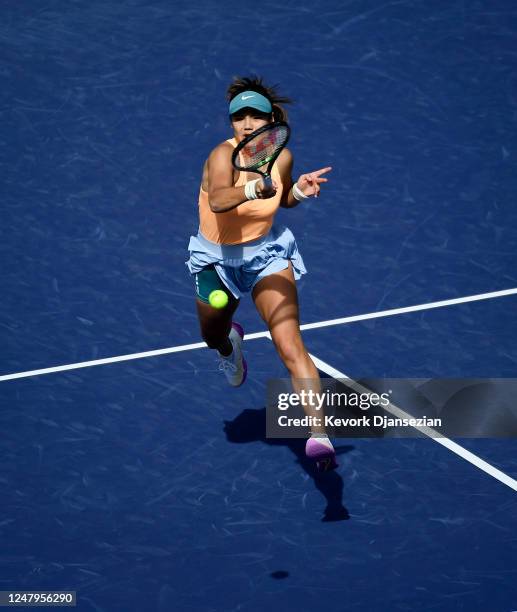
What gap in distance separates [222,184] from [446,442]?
2.65m

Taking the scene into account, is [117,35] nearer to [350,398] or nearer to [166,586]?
[350,398]

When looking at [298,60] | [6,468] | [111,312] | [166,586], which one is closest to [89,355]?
[111,312]

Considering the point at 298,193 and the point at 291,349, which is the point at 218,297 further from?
the point at 298,193

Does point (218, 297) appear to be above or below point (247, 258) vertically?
below

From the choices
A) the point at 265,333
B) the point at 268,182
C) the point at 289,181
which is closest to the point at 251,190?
the point at 268,182

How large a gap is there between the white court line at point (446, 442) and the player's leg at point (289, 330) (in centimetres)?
135

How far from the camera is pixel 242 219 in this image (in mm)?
9578

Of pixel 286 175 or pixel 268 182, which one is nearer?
pixel 268 182

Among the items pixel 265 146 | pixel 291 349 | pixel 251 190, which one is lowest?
pixel 291 349

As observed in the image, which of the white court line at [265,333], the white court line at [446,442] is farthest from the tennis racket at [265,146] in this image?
the white court line at [265,333]

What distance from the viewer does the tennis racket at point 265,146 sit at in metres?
9.07

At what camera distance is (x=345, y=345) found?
11359 millimetres

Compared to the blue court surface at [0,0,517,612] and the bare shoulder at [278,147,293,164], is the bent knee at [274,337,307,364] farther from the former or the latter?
the bare shoulder at [278,147,293,164]

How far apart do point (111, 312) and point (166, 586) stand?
327 centimetres
